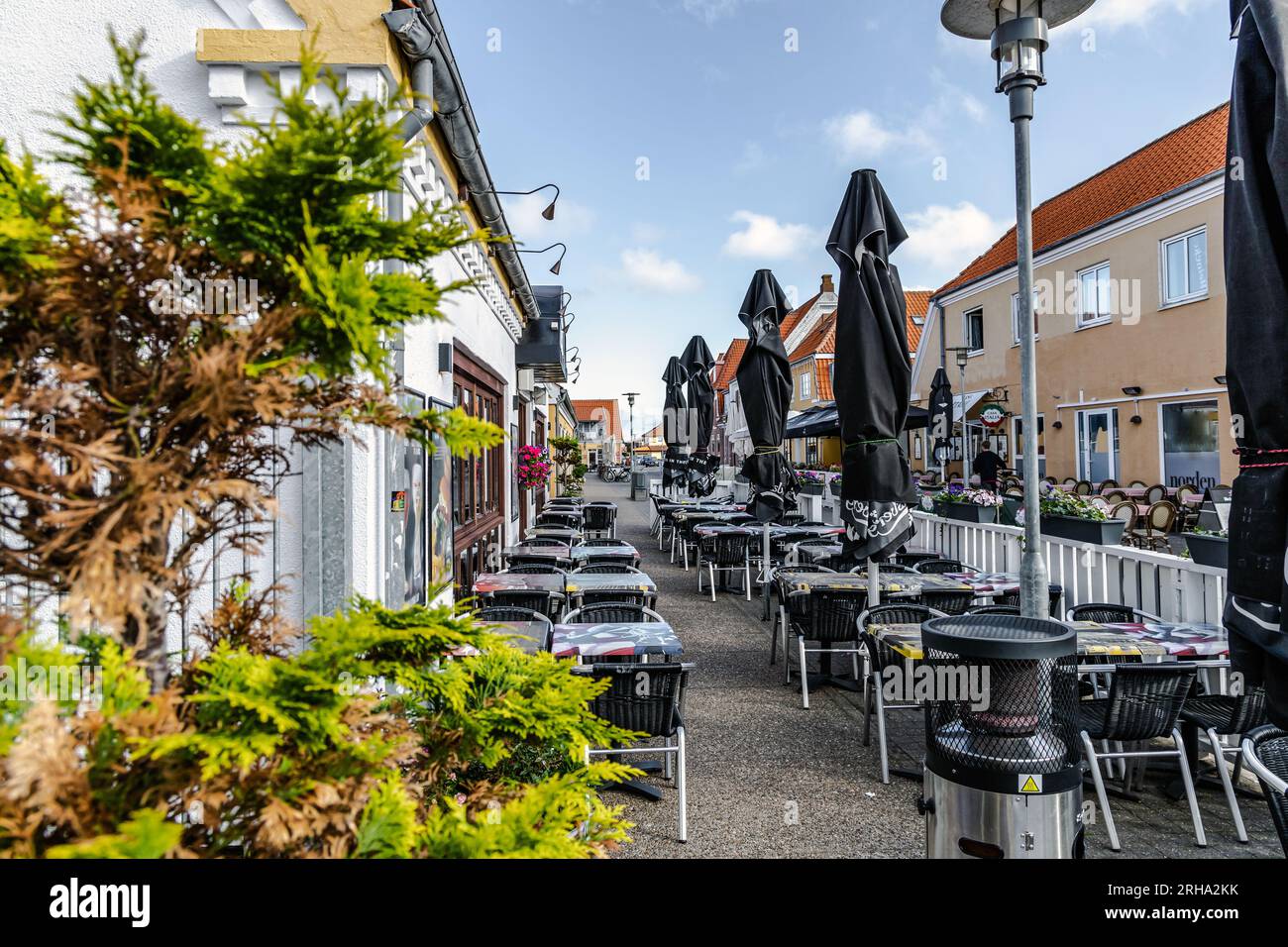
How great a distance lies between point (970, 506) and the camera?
9.47 m

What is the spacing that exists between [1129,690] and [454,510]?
5.36 metres

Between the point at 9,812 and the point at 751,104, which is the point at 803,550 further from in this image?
the point at 9,812

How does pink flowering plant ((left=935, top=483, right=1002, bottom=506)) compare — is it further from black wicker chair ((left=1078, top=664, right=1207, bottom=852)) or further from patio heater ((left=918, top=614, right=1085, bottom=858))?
patio heater ((left=918, top=614, right=1085, bottom=858))

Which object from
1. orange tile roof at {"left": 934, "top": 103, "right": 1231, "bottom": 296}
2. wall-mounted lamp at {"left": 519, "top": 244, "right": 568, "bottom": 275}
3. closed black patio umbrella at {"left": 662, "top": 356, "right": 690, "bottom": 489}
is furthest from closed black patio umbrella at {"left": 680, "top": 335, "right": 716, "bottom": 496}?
orange tile roof at {"left": 934, "top": 103, "right": 1231, "bottom": 296}

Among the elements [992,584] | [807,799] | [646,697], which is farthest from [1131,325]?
[646,697]

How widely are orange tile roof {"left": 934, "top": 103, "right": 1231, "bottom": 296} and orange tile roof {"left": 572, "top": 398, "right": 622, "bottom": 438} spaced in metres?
79.4

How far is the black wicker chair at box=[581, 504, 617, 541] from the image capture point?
14078 millimetres

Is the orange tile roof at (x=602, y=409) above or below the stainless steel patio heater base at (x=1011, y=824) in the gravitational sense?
above

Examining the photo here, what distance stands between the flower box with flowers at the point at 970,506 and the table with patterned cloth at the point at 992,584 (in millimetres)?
2471

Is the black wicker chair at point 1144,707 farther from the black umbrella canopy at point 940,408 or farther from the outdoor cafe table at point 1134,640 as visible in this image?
the black umbrella canopy at point 940,408

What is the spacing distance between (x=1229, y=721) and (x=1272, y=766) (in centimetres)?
186

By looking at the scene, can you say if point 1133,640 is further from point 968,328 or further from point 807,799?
point 968,328

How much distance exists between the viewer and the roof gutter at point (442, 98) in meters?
3.76

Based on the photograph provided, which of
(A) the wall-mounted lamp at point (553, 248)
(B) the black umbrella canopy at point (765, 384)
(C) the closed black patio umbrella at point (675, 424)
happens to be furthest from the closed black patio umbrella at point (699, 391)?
(B) the black umbrella canopy at point (765, 384)
